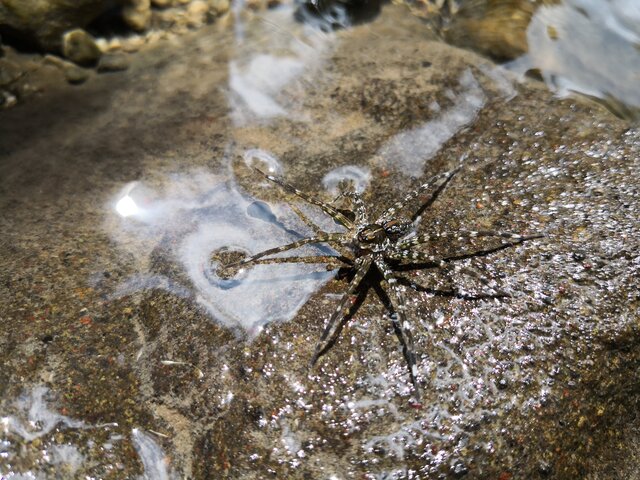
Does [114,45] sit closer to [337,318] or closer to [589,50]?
[337,318]

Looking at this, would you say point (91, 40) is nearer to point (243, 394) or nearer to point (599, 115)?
point (243, 394)

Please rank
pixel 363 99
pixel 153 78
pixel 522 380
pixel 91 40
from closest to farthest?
pixel 522 380 < pixel 363 99 < pixel 153 78 < pixel 91 40

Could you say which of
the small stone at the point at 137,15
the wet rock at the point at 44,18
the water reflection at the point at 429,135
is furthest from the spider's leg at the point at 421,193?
the wet rock at the point at 44,18

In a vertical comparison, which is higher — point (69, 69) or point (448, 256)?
point (448, 256)

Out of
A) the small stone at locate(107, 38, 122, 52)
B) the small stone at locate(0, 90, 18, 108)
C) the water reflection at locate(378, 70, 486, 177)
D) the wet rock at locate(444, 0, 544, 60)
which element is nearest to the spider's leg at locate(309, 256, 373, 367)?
the water reflection at locate(378, 70, 486, 177)

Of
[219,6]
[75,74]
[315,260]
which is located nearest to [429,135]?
[315,260]

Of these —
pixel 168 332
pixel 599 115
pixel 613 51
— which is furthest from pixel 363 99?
pixel 613 51

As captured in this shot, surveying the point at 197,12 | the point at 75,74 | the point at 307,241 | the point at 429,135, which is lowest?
the point at 75,74
